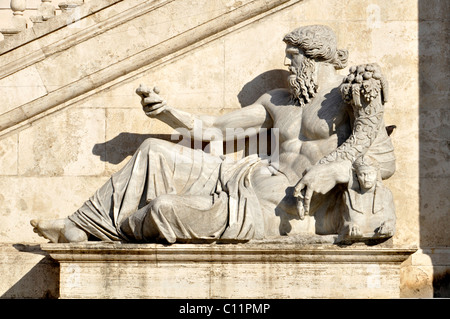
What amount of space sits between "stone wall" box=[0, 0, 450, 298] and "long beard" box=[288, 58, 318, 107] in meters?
0.65

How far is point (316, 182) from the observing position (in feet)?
46.8

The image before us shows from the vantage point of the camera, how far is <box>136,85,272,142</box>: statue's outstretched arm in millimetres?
15156

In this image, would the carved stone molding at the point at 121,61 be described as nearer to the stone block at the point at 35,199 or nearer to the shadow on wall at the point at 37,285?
the stone block at the point at 35,199

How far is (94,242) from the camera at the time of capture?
14.4 m

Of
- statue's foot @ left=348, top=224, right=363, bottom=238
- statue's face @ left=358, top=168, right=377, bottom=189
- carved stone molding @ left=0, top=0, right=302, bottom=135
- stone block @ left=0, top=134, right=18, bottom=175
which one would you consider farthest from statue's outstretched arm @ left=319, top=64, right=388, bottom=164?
stone block @ left=0, top=134, right=18, bottom=175

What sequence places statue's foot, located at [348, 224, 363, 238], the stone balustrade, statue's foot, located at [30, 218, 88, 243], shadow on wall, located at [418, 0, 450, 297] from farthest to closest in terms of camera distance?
the stone balustrade < shadow on wall, located at [418, 0, 450, 297] < statue's foot, located at [30, 218, 88, 243] < statue's foot, located at [348, 224, 363, 238]

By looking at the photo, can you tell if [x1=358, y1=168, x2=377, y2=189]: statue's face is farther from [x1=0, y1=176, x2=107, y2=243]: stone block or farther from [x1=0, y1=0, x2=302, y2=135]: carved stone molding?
[x1=0, y1=176, x2=107, y2=243]: stone block

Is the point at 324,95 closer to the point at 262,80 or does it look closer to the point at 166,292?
the point at 262,80

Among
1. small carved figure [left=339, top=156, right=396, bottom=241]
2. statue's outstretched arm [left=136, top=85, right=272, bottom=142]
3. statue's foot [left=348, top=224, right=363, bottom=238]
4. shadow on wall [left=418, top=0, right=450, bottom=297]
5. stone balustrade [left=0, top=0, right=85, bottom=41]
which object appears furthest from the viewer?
stone balustrade [left=0, top=0, right=85, bottom=41]

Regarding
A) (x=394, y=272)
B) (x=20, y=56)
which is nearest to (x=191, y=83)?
(x=20, y=56)

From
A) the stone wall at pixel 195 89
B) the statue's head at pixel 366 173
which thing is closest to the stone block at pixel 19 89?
the stone wall at pixel 195 89

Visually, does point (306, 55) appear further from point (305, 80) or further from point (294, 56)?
point (305, 80)

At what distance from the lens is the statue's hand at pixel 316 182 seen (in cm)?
1427

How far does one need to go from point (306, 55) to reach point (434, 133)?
152cm
